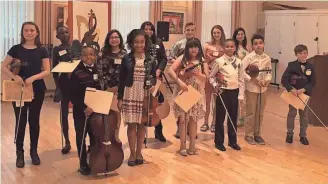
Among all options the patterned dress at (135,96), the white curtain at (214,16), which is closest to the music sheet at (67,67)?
the patterned dress at (135,96)

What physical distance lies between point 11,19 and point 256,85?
5.01 meters

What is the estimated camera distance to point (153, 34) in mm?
4449

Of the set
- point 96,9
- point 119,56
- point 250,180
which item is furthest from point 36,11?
point 250,180

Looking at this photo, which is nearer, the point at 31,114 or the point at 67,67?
the point at 67,67

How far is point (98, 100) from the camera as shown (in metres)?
3.35

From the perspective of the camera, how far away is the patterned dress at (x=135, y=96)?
12.1ft

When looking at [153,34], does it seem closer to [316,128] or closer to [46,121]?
[46,121]

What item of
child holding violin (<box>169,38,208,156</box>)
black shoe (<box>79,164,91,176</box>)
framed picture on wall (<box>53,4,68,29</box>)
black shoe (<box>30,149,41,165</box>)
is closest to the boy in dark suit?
child holding violin (<box>169,38,208,156</box>)

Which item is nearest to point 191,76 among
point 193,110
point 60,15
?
point 193,110

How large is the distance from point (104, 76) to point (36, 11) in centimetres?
470

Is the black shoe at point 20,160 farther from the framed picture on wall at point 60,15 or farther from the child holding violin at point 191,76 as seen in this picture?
the framed picture on wall at point 60,15

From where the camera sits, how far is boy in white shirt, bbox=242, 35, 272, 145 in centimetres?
458

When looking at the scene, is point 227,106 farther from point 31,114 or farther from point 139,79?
point 31,114

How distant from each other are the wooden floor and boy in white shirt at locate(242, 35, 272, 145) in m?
0.20
